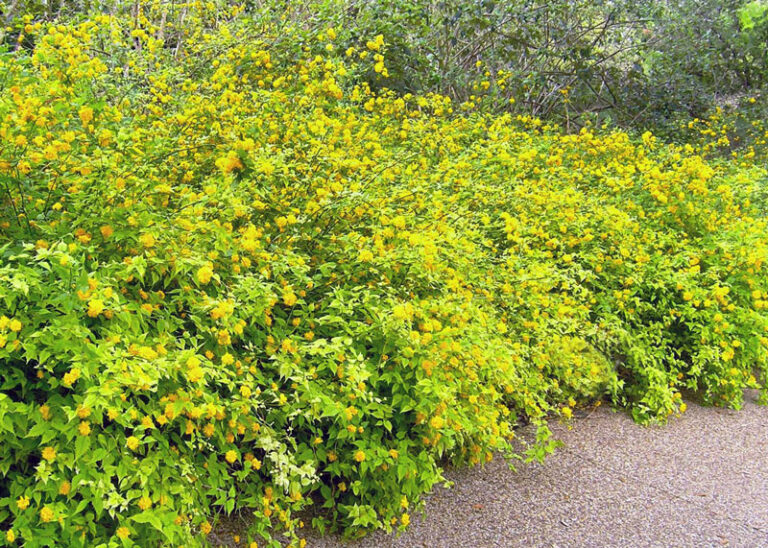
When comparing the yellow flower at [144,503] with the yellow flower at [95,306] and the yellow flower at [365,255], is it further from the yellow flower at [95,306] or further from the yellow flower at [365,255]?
the yellow flower at [365,255]

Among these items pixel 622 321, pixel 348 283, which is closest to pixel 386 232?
pixel 348 283

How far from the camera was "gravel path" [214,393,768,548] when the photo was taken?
9.30 feet

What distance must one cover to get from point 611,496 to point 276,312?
5.76ft

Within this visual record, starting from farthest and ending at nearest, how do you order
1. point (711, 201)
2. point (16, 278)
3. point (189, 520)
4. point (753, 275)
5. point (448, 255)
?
point (711, 201)
point (753, 275)
point (448, 255)
point (189, 520)
point (16, 278)

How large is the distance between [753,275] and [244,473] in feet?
12.3

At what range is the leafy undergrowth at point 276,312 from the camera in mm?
1928

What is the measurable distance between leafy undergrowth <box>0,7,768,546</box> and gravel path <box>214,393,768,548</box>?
0.18 metres

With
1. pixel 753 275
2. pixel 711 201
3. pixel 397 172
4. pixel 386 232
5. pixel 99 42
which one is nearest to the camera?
pixel 386 232

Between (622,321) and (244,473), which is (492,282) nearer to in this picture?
(622,321)

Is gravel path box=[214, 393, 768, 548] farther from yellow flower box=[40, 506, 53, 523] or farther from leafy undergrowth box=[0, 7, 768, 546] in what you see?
yellow flower box=[40, 506, 53, 523]

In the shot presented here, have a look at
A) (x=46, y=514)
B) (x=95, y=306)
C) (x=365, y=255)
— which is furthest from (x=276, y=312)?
(x=46, y=514)

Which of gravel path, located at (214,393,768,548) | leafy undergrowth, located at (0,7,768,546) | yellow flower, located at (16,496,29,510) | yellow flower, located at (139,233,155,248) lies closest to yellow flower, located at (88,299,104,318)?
leafy undergrowth, located at (0,7,768,546)

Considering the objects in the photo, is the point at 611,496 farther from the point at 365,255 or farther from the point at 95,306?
the point at 95,306

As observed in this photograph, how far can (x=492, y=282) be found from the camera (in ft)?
11.8
